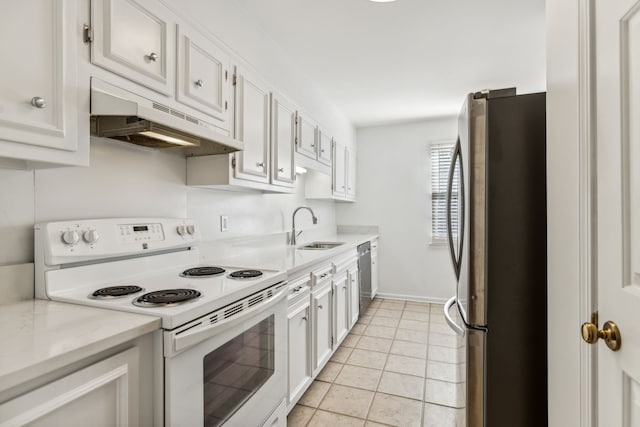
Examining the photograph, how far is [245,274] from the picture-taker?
1560mm

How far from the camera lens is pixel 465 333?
1.41m

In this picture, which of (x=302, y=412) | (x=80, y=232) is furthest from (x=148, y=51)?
(x=302, y=412)

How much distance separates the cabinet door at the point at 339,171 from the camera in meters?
3.67

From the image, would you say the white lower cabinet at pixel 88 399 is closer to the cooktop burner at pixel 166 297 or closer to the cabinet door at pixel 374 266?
the cooktop burner at pixel 166 297

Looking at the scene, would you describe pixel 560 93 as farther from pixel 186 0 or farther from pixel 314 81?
pixel 314 81

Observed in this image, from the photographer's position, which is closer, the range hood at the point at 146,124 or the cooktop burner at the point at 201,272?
the range hood at the point at 146,124

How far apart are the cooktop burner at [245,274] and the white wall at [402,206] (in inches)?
130

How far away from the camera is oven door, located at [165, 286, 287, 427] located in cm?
97

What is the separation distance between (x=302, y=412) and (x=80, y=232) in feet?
5.36

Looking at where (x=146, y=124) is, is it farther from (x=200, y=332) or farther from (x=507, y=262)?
(x=507, y=262)

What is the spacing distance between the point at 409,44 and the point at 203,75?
1725mm

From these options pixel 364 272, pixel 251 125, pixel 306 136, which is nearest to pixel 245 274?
pixel 251 125

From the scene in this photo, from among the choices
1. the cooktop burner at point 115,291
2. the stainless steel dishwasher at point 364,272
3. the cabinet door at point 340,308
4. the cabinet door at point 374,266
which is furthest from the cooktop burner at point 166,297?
the cabinet door at point 374,266

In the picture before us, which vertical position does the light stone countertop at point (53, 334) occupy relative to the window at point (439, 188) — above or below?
below
